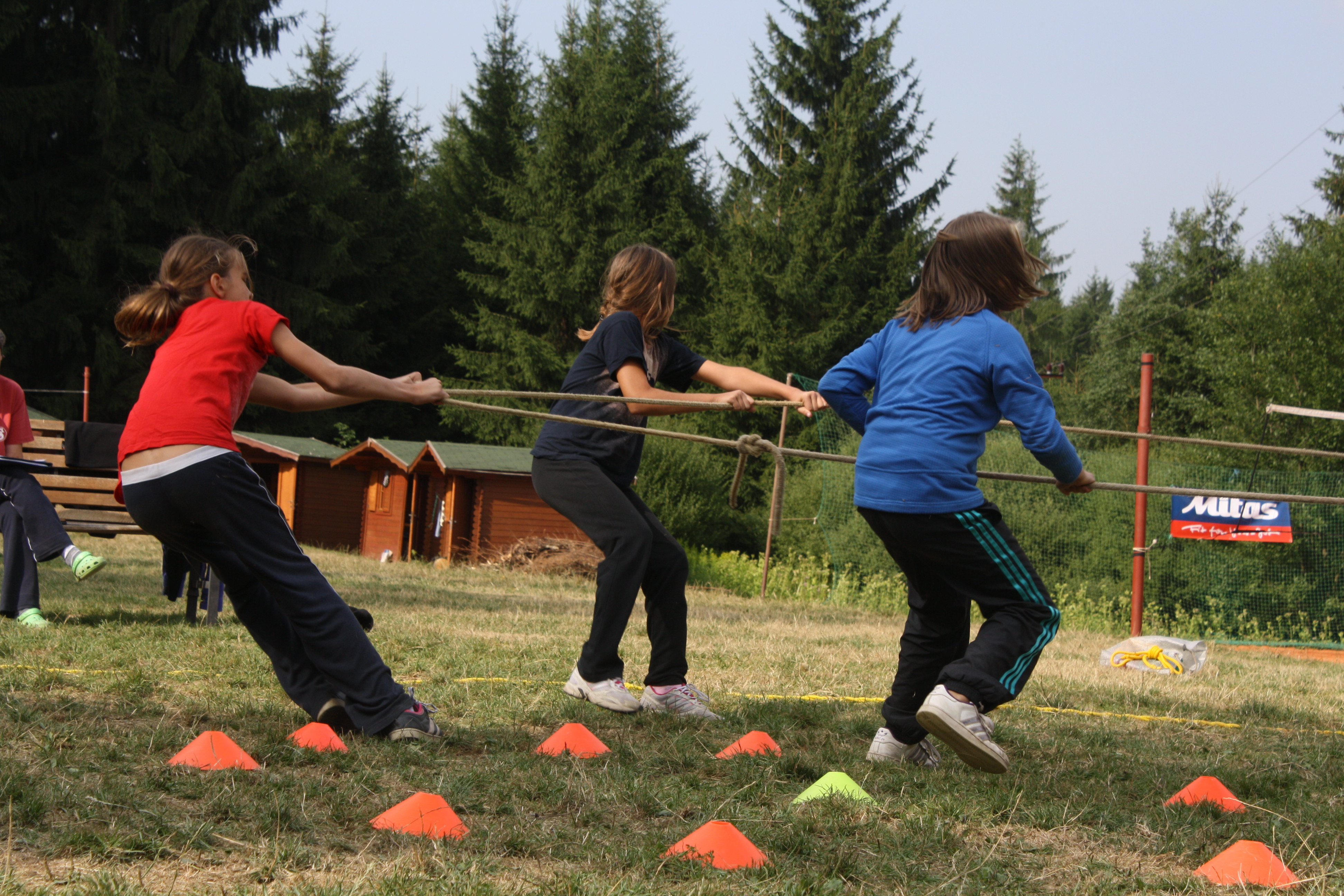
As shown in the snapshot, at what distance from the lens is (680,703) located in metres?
4.23

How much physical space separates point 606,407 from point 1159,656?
183 inches

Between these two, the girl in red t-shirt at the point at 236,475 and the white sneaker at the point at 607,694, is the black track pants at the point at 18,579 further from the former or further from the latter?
the white sneaker at the point at 607,694

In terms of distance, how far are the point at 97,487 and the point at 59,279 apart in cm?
1972

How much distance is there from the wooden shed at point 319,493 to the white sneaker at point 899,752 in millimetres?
18917

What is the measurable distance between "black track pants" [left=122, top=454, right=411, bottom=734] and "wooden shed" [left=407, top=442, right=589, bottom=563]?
13992mm

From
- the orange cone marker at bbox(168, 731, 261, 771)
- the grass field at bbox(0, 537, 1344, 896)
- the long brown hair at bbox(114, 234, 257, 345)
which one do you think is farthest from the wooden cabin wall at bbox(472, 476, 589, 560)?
the orange cone marker at bbox(168, 731, 261, 771)

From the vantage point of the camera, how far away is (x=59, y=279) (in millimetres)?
24219

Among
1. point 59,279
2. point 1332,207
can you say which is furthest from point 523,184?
point 1332,207

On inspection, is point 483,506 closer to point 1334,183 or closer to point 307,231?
point 307,231

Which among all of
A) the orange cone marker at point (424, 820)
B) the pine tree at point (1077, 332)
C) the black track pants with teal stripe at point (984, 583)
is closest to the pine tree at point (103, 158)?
the black track pants with teal stripe at point (984, 583)

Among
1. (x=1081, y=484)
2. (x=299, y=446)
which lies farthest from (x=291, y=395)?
(x=299, y=446)

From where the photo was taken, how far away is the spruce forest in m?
23.2

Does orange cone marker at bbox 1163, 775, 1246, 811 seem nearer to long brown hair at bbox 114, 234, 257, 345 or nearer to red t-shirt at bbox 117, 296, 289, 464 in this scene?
red t-shirt at bbox 117, 296, 289, 464

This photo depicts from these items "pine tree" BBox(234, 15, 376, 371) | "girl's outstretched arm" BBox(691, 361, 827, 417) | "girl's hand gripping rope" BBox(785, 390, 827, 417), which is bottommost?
"girl's hand gripping rope" BBox(785, 390, 827, 417)
